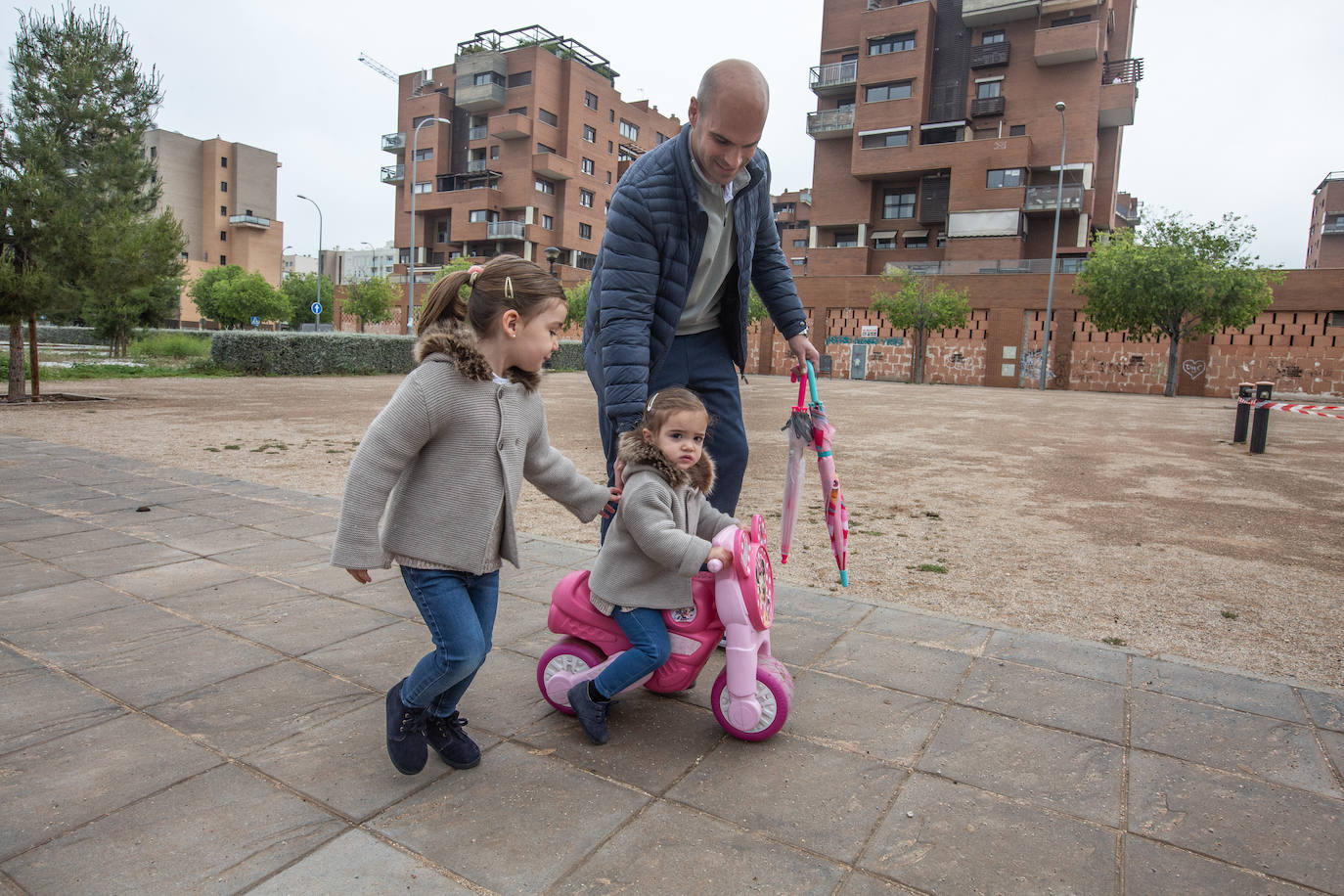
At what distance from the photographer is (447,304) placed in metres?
2.31

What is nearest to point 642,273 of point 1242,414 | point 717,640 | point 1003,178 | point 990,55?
point 717,640

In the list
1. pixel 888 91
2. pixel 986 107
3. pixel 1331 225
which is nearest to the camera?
pixel 986 107

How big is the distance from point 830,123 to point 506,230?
22621 millimetres

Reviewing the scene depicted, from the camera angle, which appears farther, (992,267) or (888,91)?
(888,91)

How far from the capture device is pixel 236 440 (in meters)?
9.41

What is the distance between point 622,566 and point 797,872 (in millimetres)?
978

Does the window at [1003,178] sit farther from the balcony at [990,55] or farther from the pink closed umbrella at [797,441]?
the pink closed umbrella at [797,441]

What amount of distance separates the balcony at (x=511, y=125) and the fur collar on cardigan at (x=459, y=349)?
192ft

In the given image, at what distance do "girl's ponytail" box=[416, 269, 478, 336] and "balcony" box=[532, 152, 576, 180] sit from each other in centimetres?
5759

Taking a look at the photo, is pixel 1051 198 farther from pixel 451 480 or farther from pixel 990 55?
pixel 451 480

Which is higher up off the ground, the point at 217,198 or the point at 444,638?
the point at 217,198

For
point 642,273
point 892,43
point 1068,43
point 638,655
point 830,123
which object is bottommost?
point 638,655

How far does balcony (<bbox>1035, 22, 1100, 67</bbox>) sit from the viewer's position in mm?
41375

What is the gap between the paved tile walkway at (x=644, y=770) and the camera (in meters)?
1.80
